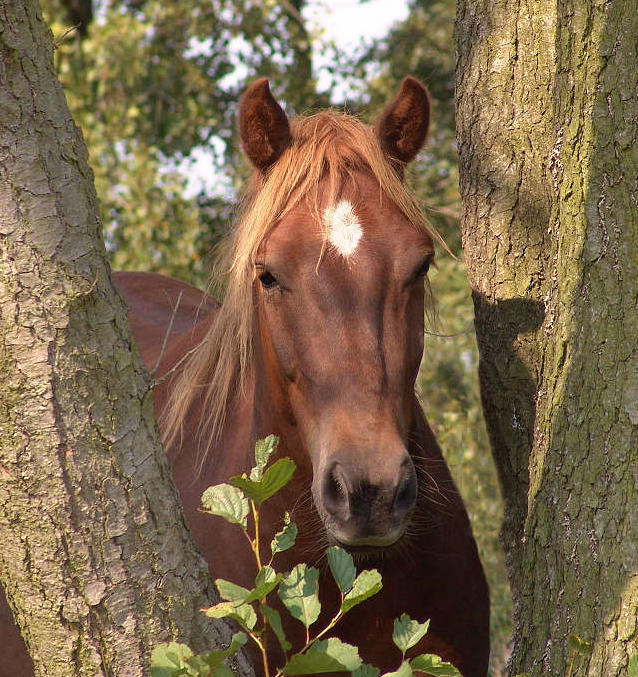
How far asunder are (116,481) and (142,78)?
6502 mm

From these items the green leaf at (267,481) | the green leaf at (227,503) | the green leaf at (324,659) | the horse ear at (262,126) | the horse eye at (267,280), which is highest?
the horse ear at (262,126)

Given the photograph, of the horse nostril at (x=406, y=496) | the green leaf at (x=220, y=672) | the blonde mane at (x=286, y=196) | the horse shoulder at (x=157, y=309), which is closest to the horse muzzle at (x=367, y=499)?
the horse nostril at (x=406, y=496)

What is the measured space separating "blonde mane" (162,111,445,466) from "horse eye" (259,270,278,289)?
0.26 feet

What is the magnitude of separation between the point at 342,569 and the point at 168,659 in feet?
1.15

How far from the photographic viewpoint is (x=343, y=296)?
7.31 feet

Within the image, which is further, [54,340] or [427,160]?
[427,160]

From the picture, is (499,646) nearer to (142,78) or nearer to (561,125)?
(561,125)

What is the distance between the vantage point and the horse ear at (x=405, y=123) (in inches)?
104

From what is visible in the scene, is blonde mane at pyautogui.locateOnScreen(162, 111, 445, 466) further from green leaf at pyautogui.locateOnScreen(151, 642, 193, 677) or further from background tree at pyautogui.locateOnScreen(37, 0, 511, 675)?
background tree at pyautogui.locateOnScreen(37, 0, 511, 675)

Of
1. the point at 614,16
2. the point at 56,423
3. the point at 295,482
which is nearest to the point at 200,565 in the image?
the point at 56,423

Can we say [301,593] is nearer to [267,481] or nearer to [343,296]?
[267,481]

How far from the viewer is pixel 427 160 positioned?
8.11 meters

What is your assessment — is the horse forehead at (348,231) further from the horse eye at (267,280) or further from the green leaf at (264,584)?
the green leaf at (264,584)

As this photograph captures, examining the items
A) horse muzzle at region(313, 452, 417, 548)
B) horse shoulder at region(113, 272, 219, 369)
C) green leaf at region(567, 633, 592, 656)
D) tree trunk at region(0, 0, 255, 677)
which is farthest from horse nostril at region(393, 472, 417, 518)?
horse shoulder at region(113, 272, 219, 369)
